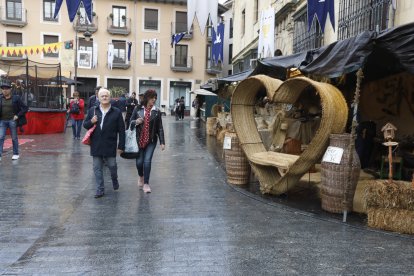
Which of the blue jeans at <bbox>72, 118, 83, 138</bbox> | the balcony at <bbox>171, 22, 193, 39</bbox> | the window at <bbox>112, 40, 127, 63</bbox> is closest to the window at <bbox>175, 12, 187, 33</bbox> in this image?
the balcony at <bbox>171, 22, 193, 39</bbox>

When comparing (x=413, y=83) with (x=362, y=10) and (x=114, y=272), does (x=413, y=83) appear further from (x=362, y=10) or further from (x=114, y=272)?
(x=114, y=272)

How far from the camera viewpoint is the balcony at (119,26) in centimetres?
3716

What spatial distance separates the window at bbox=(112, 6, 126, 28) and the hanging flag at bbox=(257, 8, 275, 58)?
89.2 ft

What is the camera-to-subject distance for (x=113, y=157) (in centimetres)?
682

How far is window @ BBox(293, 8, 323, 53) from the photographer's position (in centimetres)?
1260

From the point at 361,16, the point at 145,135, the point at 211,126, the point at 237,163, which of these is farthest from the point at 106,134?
the point at 211,126

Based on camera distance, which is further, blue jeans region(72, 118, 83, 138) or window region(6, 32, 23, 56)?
window region(6, 32, 23, 56)

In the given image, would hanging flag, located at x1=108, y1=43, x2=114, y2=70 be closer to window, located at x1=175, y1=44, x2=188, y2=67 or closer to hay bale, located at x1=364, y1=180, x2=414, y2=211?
window, located at x1=175, y1=44, x2=188, y2=67

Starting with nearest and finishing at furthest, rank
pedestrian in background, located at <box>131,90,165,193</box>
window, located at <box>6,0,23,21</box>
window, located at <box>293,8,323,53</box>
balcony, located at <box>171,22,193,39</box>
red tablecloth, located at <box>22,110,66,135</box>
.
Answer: pedestrian in background, located at <box>131,90,165,193</box> → window, located at <box>293,8,323,53</box> → red tablecloth, located at <box>22,110,66,135</box> → window, located at <box>6,0,23,21</box> → balcony, located at <box>171,22,193,39</box>

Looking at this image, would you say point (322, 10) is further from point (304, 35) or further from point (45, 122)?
point (45, 122)

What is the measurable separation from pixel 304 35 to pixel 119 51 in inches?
1046

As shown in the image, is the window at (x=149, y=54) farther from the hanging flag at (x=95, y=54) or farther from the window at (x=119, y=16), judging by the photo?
the hanging flag at (x=95, y=54)

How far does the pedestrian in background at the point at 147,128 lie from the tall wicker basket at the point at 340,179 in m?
2.65

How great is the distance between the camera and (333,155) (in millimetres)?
5660
